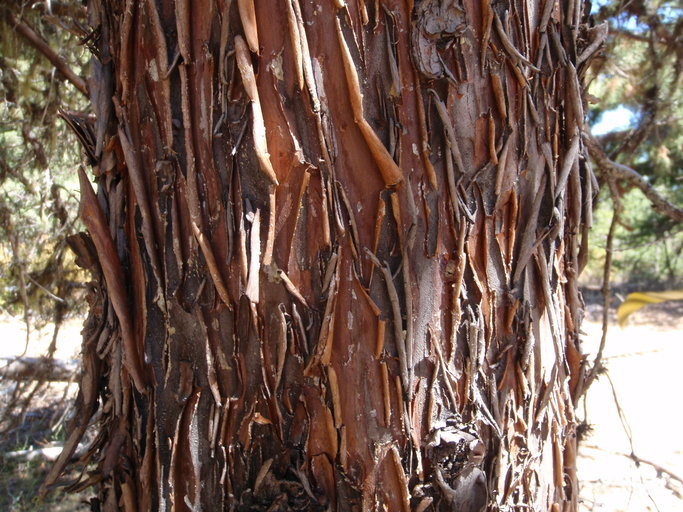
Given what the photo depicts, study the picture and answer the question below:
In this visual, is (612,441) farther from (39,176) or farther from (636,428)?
(39,176)

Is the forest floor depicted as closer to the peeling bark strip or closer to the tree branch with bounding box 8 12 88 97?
the peeling bark strip

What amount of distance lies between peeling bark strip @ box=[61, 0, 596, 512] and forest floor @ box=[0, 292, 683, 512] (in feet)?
1.52

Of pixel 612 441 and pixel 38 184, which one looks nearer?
pixel 38 184

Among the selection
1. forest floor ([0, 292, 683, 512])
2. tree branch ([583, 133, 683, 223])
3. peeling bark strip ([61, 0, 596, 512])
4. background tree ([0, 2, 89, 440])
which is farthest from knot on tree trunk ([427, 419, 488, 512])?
background tree ([0, 2, 89, 440])

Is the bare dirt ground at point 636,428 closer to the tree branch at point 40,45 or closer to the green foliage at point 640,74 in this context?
the green foliage at point 640,74

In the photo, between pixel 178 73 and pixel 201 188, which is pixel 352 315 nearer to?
pixel 201 188

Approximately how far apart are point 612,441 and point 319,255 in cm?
379

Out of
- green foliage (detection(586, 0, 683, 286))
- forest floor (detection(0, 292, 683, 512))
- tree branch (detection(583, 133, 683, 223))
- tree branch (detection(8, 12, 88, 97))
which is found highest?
green foliage (detection(586, 0, 683, 286))

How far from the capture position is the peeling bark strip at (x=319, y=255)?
90 cm

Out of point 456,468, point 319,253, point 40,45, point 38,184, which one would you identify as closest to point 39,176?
point 38,184

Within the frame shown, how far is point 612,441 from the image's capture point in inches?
156

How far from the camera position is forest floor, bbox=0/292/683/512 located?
2.86 meters

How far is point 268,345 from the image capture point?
908mm

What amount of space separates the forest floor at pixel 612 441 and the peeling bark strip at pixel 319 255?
1.52ft
